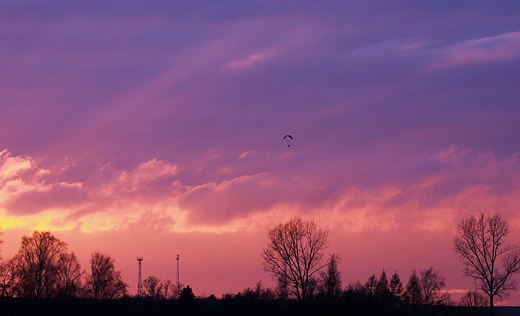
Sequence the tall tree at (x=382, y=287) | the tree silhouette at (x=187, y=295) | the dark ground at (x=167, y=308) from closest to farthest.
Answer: the dark ground at (x=167, y=308) < the tree silhouette at (x=187, y=295) < the tall tree at (x=382, y=287)

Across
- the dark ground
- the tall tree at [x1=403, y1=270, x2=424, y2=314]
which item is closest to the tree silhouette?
the dark ground

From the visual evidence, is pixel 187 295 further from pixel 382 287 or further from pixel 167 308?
pixel 382 287

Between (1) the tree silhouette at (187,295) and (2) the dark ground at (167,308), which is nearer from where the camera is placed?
(2) the dark ground at (167,308)

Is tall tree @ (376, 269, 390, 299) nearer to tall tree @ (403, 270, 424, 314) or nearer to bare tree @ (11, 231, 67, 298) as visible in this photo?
tall tree @ (403, 270, 424, 314)

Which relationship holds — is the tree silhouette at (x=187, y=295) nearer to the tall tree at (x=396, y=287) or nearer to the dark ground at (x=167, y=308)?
the dark ground at (x=167, y=308)

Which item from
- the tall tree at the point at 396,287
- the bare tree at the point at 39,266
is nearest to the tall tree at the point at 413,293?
the tall tree at the point at 396,287

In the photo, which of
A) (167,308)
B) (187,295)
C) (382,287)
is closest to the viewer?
(167,308)

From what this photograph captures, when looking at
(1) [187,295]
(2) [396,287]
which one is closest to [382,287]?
(2) [396,287]

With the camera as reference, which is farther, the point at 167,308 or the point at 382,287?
the point at 382,287

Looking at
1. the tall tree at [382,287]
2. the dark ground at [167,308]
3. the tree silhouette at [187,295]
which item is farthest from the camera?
the tall tree at [382,287]

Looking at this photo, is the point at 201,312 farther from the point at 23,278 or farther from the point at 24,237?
the point at 24,237

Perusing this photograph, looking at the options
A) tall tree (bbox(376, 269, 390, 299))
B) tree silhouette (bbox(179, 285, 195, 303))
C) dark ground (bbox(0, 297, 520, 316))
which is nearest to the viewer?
dark ground (bbox(0, 297, 520, 316))

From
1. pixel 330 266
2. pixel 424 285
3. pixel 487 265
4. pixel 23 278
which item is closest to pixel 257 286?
pixel 330 266

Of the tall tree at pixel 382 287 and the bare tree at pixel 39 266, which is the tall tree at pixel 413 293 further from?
the bare tree at pixel 39 266
